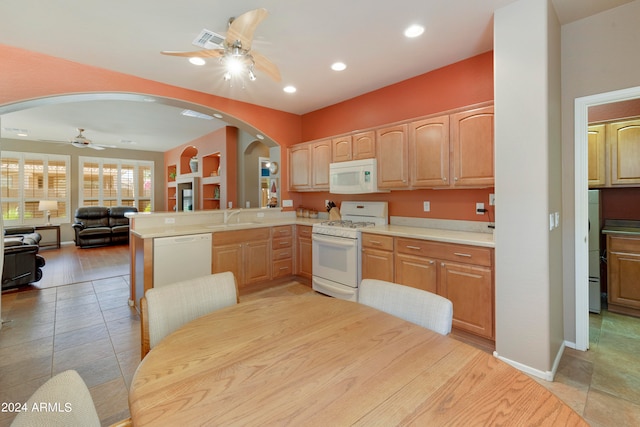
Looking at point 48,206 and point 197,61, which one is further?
point 48,206

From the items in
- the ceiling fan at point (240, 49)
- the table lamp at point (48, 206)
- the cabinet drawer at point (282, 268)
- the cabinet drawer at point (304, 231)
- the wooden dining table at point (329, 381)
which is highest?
the ceiling fan at point (240, 49)

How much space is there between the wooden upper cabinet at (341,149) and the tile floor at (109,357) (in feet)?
9.60

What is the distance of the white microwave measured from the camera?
11.3 feet

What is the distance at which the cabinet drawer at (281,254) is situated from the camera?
404cm

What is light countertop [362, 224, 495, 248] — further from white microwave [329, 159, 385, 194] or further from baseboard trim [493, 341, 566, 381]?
baseboard trim [493, 341, 566, 381]

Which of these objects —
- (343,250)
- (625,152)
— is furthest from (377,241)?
(625,152)

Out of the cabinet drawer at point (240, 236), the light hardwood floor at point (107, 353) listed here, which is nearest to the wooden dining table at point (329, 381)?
the light hardwood floor at point (107, 353)

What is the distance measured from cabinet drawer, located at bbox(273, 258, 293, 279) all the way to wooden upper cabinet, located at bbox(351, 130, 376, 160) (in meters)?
1.77

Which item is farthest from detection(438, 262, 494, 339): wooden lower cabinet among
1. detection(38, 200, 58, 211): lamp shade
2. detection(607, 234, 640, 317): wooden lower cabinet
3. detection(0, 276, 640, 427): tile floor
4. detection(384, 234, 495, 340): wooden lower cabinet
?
detection(38, 200, 58, 211): lamp shade

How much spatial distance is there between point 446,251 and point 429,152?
1051 millimetres

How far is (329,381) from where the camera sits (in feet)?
2.67

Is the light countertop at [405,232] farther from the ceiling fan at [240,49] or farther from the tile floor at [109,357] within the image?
the ceiling fan at [240,49]

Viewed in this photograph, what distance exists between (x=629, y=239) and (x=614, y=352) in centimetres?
132

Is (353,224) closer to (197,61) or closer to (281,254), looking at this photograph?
(281,254)
